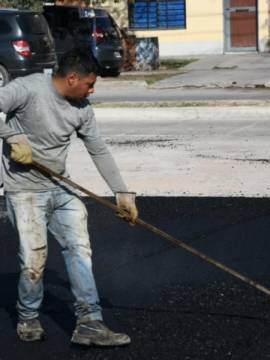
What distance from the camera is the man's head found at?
18.5 ft

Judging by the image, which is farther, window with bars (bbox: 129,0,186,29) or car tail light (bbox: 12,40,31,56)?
window with bars (bbox: 129,0,186,29)

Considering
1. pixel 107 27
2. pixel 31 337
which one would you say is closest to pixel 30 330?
pixel 31 337

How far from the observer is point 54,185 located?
5.90 m

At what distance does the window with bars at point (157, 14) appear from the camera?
3700 centimetres

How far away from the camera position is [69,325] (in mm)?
6371

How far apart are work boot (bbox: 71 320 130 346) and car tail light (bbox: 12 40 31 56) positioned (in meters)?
18.0

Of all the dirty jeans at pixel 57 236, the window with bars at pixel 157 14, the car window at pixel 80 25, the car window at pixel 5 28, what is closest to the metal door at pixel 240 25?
the window with bars at pixel 157 14

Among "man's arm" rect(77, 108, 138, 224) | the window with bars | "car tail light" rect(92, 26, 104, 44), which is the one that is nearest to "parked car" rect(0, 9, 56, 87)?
"car tail light" rect(92, 26, 104, 44)

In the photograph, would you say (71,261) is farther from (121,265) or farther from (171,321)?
(121,265)

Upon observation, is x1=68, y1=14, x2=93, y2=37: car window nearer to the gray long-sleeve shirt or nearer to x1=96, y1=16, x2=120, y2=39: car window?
x1=96, y1=16, x2=120, y2=39: car window

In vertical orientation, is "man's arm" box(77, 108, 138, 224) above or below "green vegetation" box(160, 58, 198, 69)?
above

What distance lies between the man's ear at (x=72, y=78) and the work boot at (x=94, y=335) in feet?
4.23

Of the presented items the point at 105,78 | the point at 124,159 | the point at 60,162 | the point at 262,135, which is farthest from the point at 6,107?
the point at 105,78

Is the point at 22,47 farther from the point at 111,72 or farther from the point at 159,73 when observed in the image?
the point at 159,73
